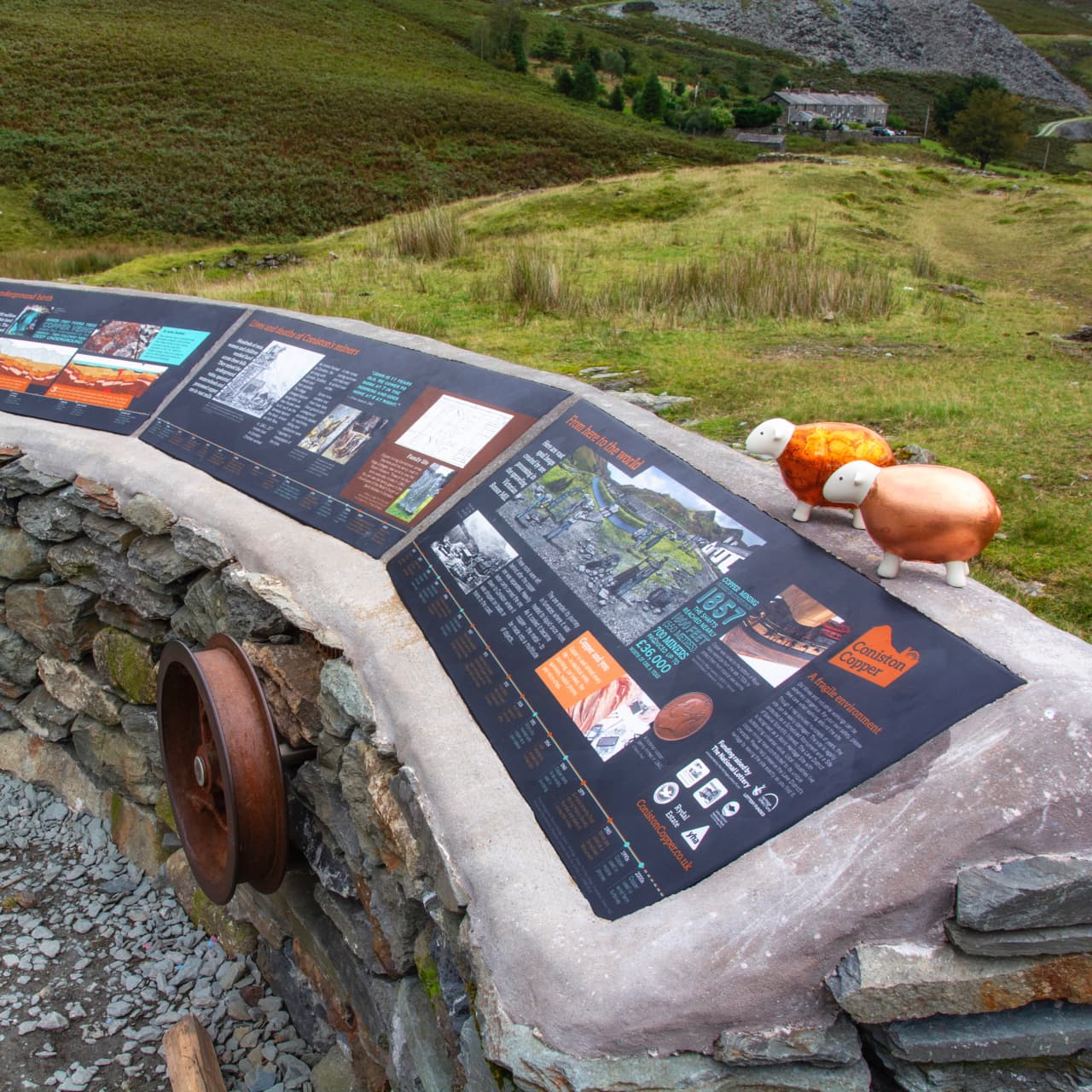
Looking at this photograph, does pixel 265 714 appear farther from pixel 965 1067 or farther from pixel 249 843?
pixel 965 1067

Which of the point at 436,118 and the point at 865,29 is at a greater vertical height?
the point at 865,29

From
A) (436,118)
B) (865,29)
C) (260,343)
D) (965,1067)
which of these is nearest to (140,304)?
(260,343)

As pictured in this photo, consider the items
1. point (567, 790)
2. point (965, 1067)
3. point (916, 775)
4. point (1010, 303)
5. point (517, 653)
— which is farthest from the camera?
point (1010, 303)

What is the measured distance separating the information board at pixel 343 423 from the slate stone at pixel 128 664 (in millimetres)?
991

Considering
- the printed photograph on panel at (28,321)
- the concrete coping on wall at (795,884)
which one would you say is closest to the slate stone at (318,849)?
the concrete coping on wall at (795,884)

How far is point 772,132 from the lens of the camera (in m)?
56.7

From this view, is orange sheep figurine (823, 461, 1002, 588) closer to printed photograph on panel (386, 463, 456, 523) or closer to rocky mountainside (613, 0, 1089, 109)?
printed photograph on panel (386, 463, 456, 523)

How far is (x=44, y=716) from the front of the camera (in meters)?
5.63

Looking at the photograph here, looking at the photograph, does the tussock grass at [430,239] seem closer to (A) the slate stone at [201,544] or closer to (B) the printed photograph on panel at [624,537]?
(A) the slate stone at [201,544]

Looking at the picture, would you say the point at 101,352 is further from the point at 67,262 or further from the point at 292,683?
the point at 67,262

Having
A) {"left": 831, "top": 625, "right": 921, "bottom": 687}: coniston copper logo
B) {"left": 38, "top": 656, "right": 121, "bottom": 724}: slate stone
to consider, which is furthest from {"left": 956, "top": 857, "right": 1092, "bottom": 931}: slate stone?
{"left": 38, "top": 656, "right": 121, "bottom": 724}: slate stone

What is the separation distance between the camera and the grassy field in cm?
530

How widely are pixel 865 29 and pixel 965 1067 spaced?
355 feet

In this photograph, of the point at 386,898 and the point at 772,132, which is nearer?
the point at 386,898
